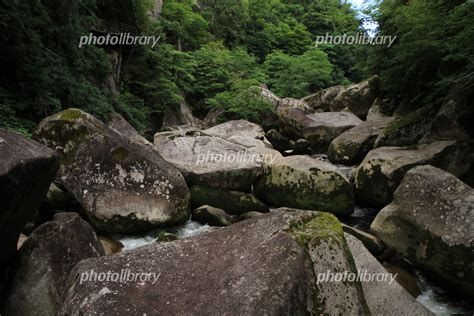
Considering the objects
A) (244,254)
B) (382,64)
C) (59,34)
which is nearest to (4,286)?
A: (244,254)

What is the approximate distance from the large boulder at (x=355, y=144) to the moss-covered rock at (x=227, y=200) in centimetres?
462

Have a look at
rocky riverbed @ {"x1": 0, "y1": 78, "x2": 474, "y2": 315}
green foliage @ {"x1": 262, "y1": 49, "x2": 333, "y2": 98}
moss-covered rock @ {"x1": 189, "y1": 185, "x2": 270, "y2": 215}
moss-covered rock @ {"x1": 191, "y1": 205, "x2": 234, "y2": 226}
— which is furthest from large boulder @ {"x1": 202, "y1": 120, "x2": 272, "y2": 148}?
green foliage @ {"x1": 262, "y1": 49, "x2": 333, "y2": 98}

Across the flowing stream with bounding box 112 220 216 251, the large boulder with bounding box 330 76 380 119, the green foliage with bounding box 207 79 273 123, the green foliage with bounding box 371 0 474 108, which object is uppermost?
the green foliage with bounding box 371 0 474 108

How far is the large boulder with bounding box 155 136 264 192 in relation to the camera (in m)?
8.38

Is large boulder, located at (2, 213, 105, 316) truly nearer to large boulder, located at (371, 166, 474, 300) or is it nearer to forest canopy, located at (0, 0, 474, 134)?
forest canopy, located at (0, 0, 474, 134)

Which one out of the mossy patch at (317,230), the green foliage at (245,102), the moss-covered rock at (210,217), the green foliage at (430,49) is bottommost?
the moss-covered rock at (210,217)

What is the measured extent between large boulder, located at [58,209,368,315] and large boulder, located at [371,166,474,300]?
303 cm

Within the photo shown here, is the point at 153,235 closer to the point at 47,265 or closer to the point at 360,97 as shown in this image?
the point at 47,265

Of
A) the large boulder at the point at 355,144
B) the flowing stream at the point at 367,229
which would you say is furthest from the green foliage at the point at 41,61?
the large boulder at the point at 355,144

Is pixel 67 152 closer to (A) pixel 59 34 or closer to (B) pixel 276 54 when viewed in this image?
(A) pixel 59 34

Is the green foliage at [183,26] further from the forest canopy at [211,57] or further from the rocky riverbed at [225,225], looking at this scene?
the rocky riverbed at [225,225]

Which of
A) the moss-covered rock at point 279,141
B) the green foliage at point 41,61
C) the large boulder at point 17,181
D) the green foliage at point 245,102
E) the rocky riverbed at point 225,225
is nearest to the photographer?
the rocky riverbed at point 225,225

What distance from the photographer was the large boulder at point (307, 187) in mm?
7824

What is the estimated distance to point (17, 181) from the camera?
3.40 metres
